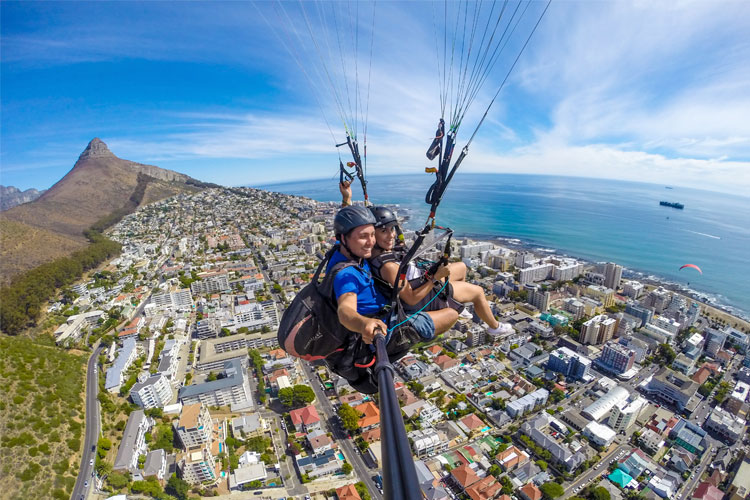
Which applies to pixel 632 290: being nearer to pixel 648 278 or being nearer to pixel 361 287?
pixel 648 278

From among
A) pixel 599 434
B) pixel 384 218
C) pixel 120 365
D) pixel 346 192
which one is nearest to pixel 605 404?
pixel 599 434

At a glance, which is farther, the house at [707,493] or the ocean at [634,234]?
the ocean at [634,234]

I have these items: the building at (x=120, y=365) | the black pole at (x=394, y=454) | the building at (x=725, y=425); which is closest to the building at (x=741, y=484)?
the building at (x=725, y=425)

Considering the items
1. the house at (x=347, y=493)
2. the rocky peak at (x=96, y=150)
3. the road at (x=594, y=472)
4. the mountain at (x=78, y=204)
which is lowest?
the road at (x=594, y=472)

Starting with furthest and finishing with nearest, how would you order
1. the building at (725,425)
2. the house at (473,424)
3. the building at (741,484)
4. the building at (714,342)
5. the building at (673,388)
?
1. the building at (714,342)
2. the building at (673,388)
3. the building at (725,425)
4. the house at (473,424)
5. the building at (741,484)

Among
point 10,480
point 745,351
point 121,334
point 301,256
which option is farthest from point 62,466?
point 745,351

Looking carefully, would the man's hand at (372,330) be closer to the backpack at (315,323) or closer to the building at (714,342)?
the backpack at (315,323)

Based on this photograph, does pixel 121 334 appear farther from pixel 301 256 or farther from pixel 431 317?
pixel 431 317
